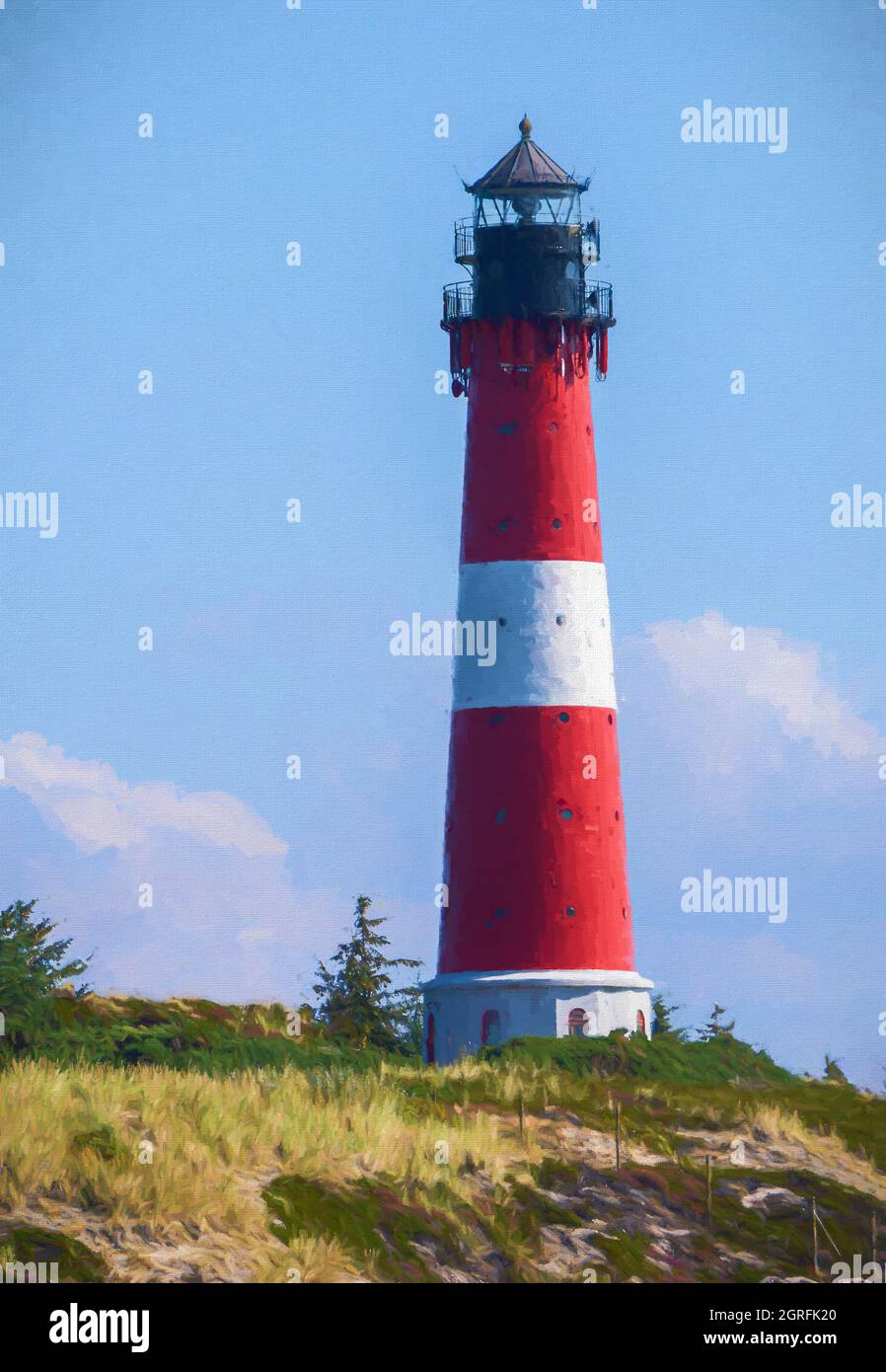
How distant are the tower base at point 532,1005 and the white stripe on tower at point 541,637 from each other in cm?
477

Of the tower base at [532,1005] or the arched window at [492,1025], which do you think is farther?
the arched window at [492,1025]

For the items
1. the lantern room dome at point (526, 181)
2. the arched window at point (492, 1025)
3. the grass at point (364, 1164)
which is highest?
the lantern room dome at point (526, 181)

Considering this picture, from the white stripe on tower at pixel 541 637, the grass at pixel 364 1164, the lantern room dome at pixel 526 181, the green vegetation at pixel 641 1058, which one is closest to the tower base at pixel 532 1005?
the green vegetation at pixel 641 1058

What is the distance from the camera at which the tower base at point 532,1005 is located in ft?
153

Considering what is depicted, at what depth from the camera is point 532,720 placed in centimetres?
4719

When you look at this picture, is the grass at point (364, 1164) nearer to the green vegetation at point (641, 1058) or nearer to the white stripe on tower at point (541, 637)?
the green vegetation at point (641, 1058)

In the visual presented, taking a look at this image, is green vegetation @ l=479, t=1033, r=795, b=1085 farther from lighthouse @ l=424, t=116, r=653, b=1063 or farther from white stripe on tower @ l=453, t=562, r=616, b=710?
white stripe on tower @ l=453, t=562, r=616, b=710

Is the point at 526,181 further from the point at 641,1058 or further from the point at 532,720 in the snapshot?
the point at 641,1058

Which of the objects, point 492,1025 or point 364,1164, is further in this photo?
point 492,1025

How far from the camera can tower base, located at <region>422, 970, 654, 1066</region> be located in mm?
46625

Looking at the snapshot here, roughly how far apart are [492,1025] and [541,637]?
6.77 m

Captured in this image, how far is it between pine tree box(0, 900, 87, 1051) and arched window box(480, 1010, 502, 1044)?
22.7ft

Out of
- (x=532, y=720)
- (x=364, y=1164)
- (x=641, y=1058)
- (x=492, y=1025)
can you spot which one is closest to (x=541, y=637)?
(x=532, y=720)
